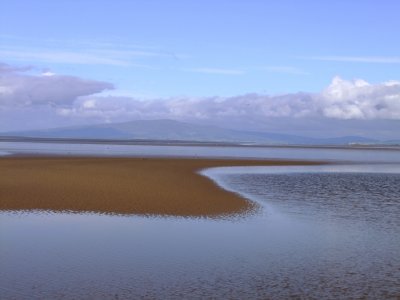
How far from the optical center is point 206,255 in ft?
65.0

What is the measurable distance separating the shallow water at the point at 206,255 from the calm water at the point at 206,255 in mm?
33

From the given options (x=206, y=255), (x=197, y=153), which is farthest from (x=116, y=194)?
(x=197, y=153)

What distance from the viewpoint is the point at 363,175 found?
192 ft

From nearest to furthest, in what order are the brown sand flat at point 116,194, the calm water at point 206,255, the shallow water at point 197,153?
the calm water at point 206,255
the brown sand flat at point 116,194
the shallow water at point 197,153

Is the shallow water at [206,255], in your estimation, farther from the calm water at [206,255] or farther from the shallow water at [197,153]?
the shallow water at [197,153]

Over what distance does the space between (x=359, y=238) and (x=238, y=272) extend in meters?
8.48

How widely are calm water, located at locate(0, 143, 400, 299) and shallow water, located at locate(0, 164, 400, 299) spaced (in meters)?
0.03

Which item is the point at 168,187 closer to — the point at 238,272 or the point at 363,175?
the point at 238,272

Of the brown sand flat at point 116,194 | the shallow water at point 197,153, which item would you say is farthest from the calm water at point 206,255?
the shallow water at point 197,153

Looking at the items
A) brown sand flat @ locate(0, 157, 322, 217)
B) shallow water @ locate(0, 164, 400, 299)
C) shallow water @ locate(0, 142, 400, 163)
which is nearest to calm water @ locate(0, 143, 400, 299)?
shallow water @ locate(0, 164, 400, 299)

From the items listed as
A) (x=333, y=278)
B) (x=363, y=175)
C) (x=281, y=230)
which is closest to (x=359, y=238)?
(x=281, y=230)

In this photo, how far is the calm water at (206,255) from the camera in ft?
51.2

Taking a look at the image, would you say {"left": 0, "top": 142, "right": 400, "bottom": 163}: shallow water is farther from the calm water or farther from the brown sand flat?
the calm water

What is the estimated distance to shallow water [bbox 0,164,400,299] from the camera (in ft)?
51.2
